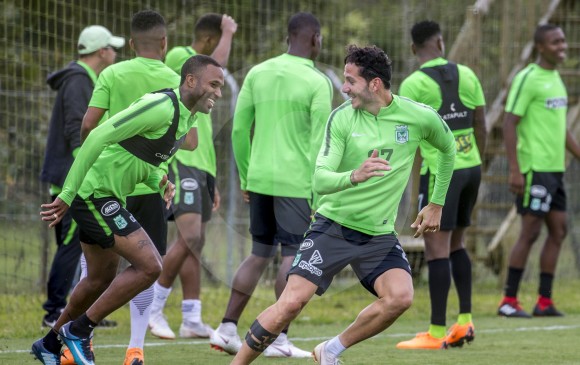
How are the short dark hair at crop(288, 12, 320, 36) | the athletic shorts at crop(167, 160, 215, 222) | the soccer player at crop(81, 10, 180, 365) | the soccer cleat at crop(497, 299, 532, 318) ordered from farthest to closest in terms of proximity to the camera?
the soccer cleat at crop(497, 299, 532, 318) < the athletic shorts at crop(167, 160, 215, 222) < the short dark hair at crop(288, 12, 320, 36) < the soccer player at crop(81, 10, 180, 365)

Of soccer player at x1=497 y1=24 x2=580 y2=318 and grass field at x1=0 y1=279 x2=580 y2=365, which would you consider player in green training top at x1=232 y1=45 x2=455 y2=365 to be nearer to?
grass field at x1=0 y1=279 x2=580 y2=365

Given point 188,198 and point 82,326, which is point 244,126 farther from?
point 82,326

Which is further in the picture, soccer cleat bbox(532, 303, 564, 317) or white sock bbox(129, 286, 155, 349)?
soccer cleat bbox(532, 303, 564, 317)

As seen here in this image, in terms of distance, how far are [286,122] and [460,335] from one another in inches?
83.7

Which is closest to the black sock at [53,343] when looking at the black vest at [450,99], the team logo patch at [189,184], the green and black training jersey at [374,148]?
the green and black training jersey at [374,148]

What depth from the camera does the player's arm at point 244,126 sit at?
7.79 meters

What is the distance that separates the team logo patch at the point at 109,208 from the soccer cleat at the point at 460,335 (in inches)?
120

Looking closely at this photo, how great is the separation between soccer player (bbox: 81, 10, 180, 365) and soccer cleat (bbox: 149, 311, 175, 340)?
1.72 meters

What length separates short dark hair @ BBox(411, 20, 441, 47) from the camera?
8492 mm

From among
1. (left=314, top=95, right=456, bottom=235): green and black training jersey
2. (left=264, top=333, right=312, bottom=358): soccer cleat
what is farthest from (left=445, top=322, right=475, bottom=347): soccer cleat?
(left=314, top=95, right=456, bottom=235): green and black training jersey

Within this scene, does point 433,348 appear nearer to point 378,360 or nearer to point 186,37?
point 378,360

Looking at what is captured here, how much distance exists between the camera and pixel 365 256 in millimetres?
6082

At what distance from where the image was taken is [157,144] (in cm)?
631

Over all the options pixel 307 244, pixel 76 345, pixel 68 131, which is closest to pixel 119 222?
pixel 76 345
